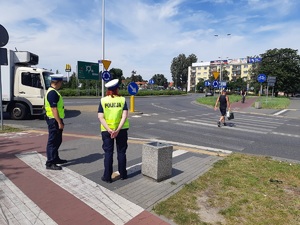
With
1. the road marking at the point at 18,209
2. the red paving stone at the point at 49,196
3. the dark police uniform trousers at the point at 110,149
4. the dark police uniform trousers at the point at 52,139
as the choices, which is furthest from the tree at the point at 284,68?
the road marking at the point at 18,209

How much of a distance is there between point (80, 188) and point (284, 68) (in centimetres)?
6655

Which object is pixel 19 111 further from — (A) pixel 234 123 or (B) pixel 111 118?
(A) pixel 234 123

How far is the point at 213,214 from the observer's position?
345cm

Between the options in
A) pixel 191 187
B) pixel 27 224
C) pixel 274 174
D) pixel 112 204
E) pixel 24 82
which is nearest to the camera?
pixel 27 224

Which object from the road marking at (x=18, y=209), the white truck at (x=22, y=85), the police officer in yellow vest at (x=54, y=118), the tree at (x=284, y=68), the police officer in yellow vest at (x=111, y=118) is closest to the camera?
the road marking at (x=18, y=209)

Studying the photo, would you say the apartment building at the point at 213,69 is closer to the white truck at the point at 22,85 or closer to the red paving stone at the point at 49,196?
the white truck at the point at 22,85

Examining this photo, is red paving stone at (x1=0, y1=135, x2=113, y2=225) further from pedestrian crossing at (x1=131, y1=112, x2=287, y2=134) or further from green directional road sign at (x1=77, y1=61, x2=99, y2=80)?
green directional road sign at (x1=77, y1=61, x2=99, y2=80)

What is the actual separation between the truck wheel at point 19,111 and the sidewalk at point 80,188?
20.1 feet

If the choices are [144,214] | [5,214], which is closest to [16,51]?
[5,214]

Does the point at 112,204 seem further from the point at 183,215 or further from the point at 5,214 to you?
the point at 5,214

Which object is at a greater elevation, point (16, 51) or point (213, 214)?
point (16, 51)

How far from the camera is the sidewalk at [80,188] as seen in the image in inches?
128

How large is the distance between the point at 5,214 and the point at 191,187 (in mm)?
2757

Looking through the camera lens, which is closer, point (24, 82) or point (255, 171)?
point (255, 171)
